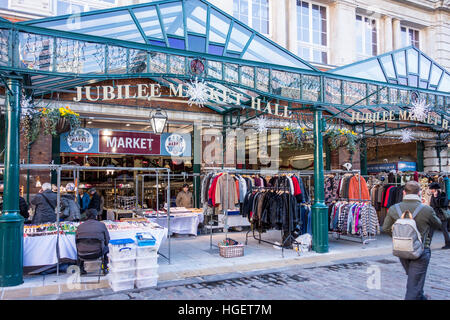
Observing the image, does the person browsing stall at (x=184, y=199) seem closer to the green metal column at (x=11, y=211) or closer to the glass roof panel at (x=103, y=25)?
the glass roof panel at (x=103, y=25)

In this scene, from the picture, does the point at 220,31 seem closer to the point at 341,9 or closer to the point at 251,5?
the point at 251,5

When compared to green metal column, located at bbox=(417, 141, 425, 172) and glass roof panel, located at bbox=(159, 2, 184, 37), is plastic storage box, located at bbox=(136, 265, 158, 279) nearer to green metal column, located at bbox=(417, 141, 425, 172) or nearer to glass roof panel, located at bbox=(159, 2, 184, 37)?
glass roof panel, located at bbox=(159, 2, 184, 37)

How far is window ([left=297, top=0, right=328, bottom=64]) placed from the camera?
57.6 ft

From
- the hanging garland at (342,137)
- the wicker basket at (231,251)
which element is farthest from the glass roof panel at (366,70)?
the wicker basket at (231,251)

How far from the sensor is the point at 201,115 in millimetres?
14117

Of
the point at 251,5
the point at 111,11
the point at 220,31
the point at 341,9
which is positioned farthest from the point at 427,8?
the point at 111,11

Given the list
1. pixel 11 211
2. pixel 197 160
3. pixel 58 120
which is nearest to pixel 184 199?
pixel 197 160

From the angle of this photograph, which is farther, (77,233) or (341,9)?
(341,9)

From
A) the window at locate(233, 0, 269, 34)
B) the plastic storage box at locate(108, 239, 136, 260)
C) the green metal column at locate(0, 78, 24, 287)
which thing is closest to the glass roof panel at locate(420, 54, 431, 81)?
the window at locate(233, 0, 269, 34)

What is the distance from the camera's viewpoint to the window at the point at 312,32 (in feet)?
57.6

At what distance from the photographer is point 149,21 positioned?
11.0m

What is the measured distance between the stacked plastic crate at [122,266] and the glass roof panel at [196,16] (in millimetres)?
7851

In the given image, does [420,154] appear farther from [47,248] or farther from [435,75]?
[47,248]

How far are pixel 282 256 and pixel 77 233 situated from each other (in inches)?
196
